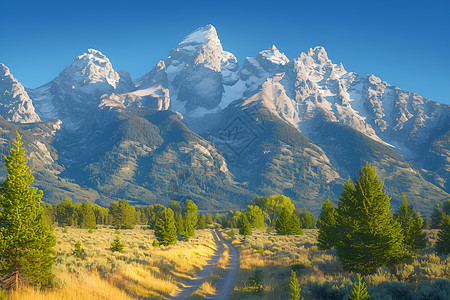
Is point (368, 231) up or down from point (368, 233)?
up

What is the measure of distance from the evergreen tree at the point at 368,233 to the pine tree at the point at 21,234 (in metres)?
16.4

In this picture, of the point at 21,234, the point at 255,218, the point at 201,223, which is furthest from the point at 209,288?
the point at 255,218

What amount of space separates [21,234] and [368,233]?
18237mm

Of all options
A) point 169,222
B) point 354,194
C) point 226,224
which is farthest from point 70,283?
point 226,224

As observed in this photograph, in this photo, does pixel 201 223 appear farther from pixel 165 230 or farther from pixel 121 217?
pixel 165 230

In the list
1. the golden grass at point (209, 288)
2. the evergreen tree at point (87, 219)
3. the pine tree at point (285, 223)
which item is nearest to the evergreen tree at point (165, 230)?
the golden grass at point (209, 288)

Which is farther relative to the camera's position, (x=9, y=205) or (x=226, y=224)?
(x=226, y=224)

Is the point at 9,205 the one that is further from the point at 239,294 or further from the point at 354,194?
the point at 354,194

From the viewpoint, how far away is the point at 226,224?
113m

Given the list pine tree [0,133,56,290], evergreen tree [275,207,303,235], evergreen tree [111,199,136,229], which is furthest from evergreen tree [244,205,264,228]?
pine tree [0,133,56,290]

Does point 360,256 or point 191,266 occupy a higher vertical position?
point 360,256

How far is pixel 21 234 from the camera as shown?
11.6 metres

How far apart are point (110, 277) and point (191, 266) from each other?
42.3 ft

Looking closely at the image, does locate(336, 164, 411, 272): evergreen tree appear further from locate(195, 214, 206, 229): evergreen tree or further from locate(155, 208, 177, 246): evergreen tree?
locate(195, 214, 206, 229): evergreen tree
